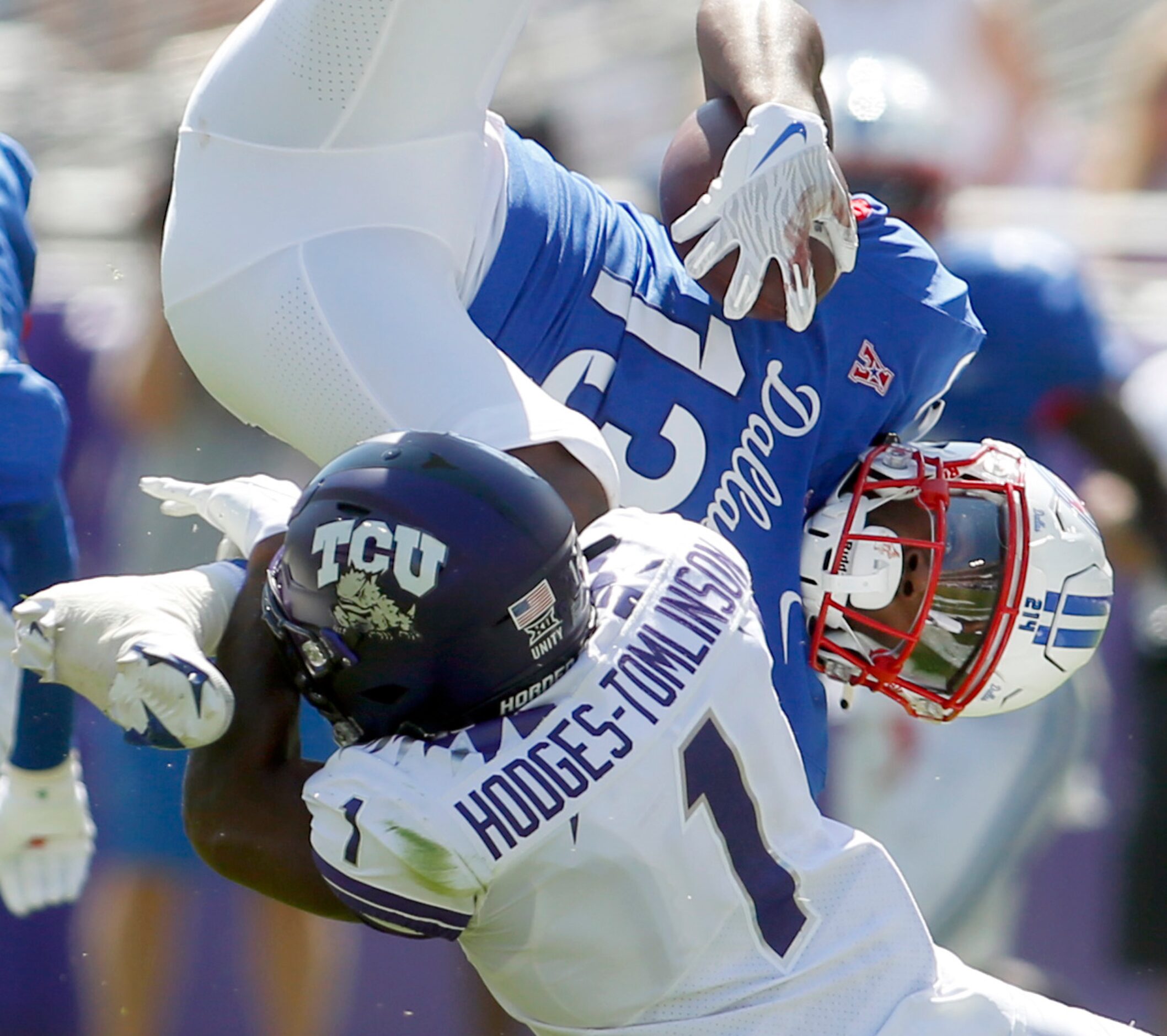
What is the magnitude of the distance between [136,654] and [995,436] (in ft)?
8.16

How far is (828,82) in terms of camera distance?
12.9 ft

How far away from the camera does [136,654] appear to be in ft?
5.25

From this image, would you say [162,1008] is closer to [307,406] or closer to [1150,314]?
[307,406]

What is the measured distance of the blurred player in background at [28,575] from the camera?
9.57ft

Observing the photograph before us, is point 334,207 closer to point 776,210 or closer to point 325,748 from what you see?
point 776,210

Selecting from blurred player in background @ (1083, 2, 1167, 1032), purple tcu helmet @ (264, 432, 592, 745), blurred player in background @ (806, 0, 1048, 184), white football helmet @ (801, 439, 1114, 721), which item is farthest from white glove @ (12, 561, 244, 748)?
blurred player in background @ (806, 0, 1048, 184)

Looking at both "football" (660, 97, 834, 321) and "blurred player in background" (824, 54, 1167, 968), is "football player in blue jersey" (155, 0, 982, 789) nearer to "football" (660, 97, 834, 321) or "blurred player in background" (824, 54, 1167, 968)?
"football" (660, 97, 834, 321)

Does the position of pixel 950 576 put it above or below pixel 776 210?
below

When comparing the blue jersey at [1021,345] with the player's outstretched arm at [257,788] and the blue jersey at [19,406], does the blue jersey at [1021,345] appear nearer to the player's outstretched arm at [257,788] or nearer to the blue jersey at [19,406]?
the blue jersey at [19,406]

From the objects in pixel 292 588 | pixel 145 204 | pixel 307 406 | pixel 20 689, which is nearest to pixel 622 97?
pixel 145 204

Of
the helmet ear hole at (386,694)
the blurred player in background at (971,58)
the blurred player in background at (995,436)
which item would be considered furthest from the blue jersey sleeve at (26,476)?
the blurred player in background at (971,58)

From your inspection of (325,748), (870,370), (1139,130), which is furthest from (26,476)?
(1139,130)

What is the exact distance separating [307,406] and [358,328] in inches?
5.0

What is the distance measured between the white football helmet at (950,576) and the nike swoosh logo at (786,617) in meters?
0.06
